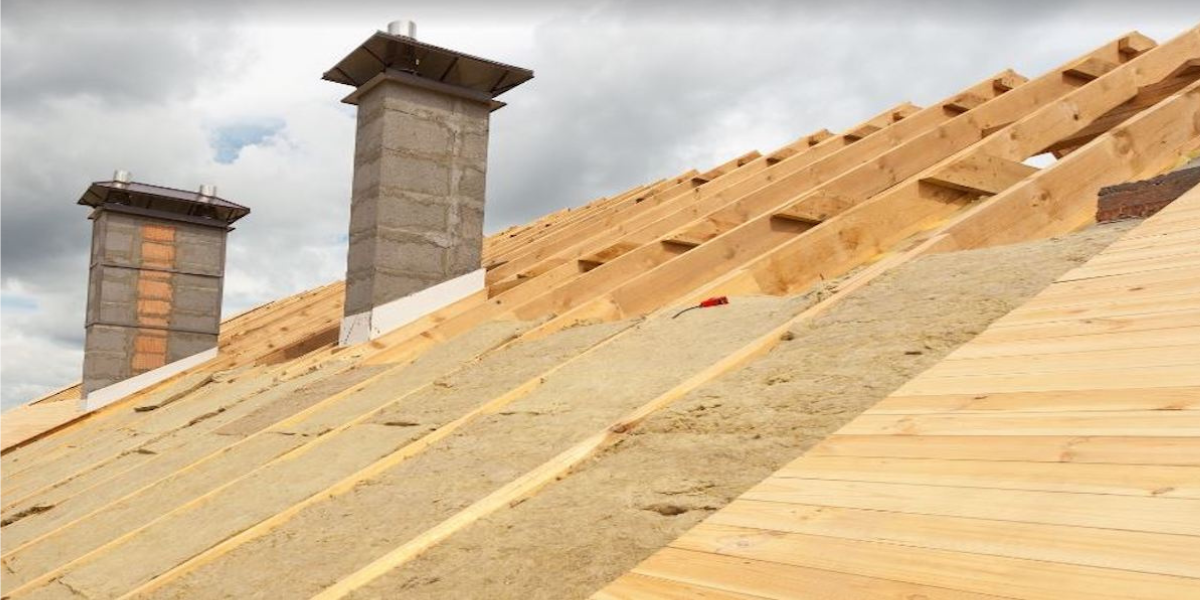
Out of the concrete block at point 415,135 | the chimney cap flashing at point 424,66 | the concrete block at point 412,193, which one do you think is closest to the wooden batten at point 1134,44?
the chimney cap flashing at point 424,66

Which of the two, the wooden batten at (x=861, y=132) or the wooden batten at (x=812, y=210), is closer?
the wooden batten at (x=812, y=210)

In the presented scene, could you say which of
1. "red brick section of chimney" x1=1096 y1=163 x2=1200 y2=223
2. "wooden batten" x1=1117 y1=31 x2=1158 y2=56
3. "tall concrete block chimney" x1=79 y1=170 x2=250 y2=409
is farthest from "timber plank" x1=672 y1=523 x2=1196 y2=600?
"tall concrete block chimney" x1=79 y1=170 x2=250 y2=409

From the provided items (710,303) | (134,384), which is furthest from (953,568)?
(134,384)

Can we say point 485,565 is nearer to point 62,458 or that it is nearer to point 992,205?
point 992,205

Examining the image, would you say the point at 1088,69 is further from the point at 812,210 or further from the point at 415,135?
the point at 415,135

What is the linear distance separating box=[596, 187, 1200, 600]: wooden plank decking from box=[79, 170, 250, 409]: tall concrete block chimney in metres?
9.98

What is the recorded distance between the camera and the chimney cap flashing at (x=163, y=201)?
1049 cm

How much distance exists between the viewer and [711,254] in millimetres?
5695

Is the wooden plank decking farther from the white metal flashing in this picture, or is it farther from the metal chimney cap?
the white metal flashing

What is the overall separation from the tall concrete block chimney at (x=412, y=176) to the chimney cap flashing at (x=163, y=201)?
14.7 ft

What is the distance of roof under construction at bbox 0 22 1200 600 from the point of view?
1.83m

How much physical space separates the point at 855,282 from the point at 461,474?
192cm

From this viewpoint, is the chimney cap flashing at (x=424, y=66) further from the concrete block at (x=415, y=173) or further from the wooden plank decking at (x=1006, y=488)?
the wooden plank decking at (x=1006, y=488)

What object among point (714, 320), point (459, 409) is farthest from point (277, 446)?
point (714, 320)
